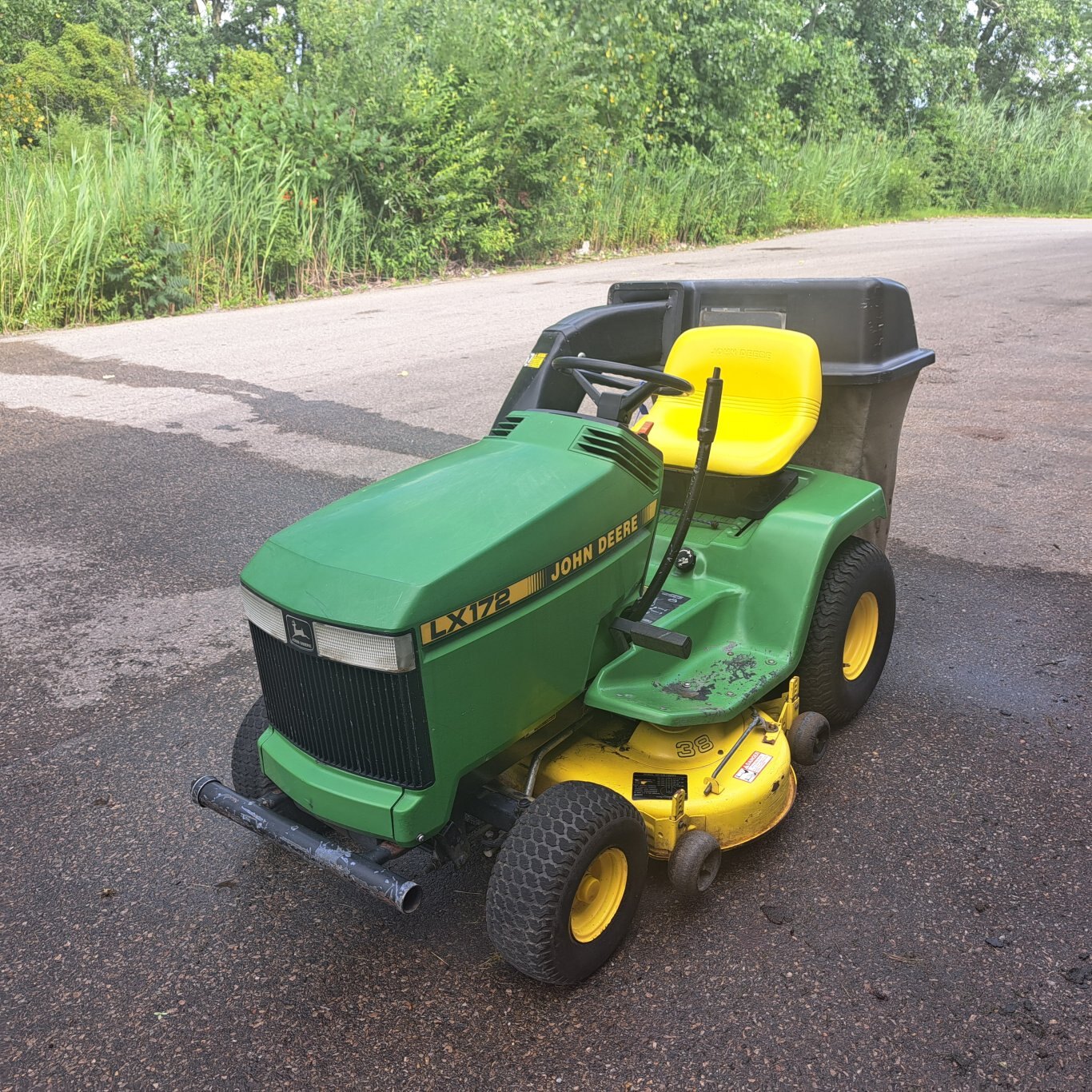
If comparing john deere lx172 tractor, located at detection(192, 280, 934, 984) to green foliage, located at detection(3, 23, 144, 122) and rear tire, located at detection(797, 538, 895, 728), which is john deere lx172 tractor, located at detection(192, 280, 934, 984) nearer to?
rear tire, located at detection(797, 538, 895, 728)

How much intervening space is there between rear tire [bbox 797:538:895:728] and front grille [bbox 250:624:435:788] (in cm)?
132

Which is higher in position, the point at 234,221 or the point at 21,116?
the point at 21,116

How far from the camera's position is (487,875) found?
252cm

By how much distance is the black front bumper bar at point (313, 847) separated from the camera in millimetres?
1989

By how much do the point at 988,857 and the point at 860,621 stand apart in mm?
865

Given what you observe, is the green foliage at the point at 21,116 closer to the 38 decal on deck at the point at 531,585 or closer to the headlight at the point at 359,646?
the 38 decal on deck at the point at 531,585

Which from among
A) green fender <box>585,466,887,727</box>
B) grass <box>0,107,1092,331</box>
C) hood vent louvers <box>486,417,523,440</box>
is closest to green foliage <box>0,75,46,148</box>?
grass <box>0,107,1092,331</box>

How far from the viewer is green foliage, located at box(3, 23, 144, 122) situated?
73.4 feet

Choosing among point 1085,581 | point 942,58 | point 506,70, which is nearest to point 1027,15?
point 942,58

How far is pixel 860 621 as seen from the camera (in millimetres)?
3223

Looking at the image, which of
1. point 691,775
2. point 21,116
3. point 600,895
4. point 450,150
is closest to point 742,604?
point 691,775

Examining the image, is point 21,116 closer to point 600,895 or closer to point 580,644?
point 580,644

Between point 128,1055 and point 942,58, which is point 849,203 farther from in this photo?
point 128,1055

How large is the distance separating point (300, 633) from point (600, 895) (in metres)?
0.83
